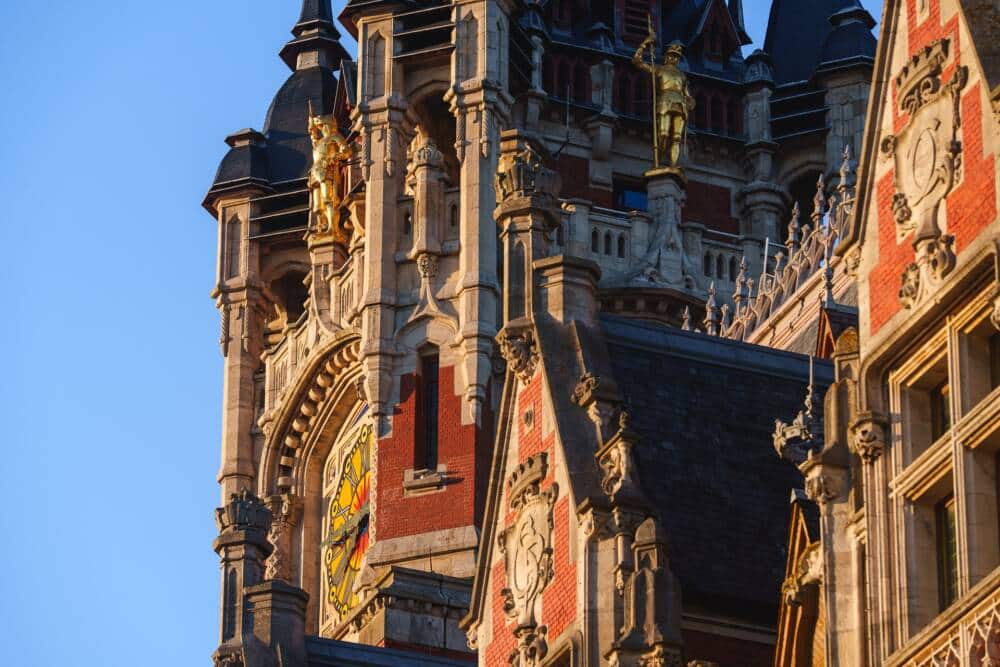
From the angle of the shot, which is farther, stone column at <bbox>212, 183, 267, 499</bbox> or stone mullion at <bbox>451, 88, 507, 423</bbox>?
stone column at <bbox>212, 183, 267, 499</bbox>

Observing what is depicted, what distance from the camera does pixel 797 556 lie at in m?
20.7

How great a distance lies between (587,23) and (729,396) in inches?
1372

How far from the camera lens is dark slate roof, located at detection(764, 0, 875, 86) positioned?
193 ft

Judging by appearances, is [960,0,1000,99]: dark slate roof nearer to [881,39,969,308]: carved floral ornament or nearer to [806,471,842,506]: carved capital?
[881,39,969,308]: carved floral ornament

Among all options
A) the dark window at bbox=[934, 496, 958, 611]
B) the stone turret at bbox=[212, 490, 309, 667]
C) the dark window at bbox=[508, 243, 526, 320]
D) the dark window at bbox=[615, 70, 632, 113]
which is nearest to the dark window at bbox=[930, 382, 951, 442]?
the dark window at bbox=[934, 496, 958, 611]

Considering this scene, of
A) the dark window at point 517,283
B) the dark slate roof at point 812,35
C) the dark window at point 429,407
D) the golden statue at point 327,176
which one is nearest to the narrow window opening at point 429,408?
the dark window at point 429,407

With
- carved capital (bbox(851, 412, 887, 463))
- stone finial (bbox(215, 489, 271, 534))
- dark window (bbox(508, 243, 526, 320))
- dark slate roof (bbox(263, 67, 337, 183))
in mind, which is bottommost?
carved capital (bbox(851, 412, 887, 463))

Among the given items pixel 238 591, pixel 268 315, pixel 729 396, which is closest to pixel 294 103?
pixel 268 315

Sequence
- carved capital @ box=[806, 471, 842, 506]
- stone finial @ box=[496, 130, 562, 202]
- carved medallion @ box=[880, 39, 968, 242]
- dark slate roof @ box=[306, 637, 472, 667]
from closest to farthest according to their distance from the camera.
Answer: carved medallion @ box=[880, 39, 968, 242] → carved capital @ box=[806, 471, 842, 506] → stone finial @ box=[496, 130, 562, 202] → dark slate roof @ box=[306, 637, 472, 667]

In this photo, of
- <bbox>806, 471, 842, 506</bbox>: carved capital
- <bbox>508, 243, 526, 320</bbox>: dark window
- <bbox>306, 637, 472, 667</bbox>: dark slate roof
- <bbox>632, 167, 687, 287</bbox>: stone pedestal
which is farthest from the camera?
<bbox>632, 167, 687, 287</bbox>: stone pedestal

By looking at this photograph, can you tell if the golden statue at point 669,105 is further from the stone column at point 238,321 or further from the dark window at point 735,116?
the stone column at point 238,321

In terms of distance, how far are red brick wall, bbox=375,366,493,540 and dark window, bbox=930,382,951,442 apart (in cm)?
3136

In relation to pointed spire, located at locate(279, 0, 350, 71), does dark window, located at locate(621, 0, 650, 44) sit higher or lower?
lower

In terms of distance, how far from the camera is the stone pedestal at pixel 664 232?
54281 mm
